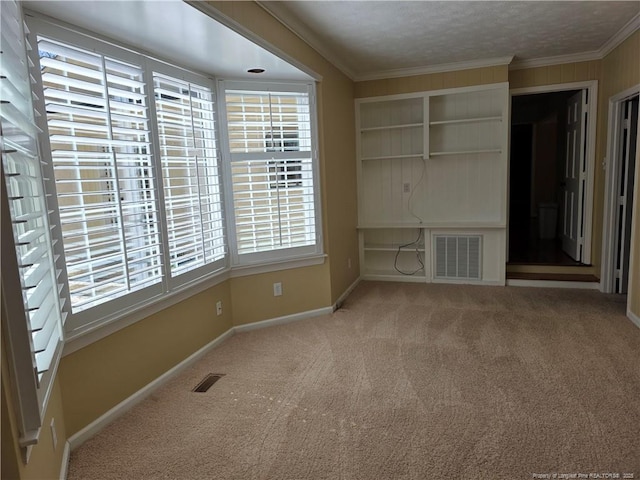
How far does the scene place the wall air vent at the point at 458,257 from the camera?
16.4ft

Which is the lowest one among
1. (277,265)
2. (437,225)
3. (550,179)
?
(277,265)

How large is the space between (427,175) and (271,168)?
223 centimetres

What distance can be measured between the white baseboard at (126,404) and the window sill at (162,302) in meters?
0.45

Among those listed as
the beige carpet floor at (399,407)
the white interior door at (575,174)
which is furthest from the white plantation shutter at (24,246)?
→ the white interior door at (575,174)

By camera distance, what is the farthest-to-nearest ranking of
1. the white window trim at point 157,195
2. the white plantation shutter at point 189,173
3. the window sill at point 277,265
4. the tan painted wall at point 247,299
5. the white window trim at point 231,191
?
the window sill at point 277,265, the white window trim at point 231,191, the white plantation shutter at point 189,173, the tan painted wall at point 247,299, the white window trim at point 157,195

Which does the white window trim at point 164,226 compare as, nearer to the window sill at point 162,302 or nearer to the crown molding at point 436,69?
the window sill at point 162,302

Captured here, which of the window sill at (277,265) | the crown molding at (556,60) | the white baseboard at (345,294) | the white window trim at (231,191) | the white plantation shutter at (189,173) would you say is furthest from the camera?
the crown molding at (556,60)

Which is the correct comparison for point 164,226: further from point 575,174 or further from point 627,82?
point 575,174

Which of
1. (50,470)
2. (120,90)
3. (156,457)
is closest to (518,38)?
(120,90)

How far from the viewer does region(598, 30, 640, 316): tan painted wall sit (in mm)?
3582

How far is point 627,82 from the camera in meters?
3.88

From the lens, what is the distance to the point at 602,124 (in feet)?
14.9

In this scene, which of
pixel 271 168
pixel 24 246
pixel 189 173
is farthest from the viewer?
pixel 271 168

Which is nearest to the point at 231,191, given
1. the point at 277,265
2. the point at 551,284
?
the point at 277,265
